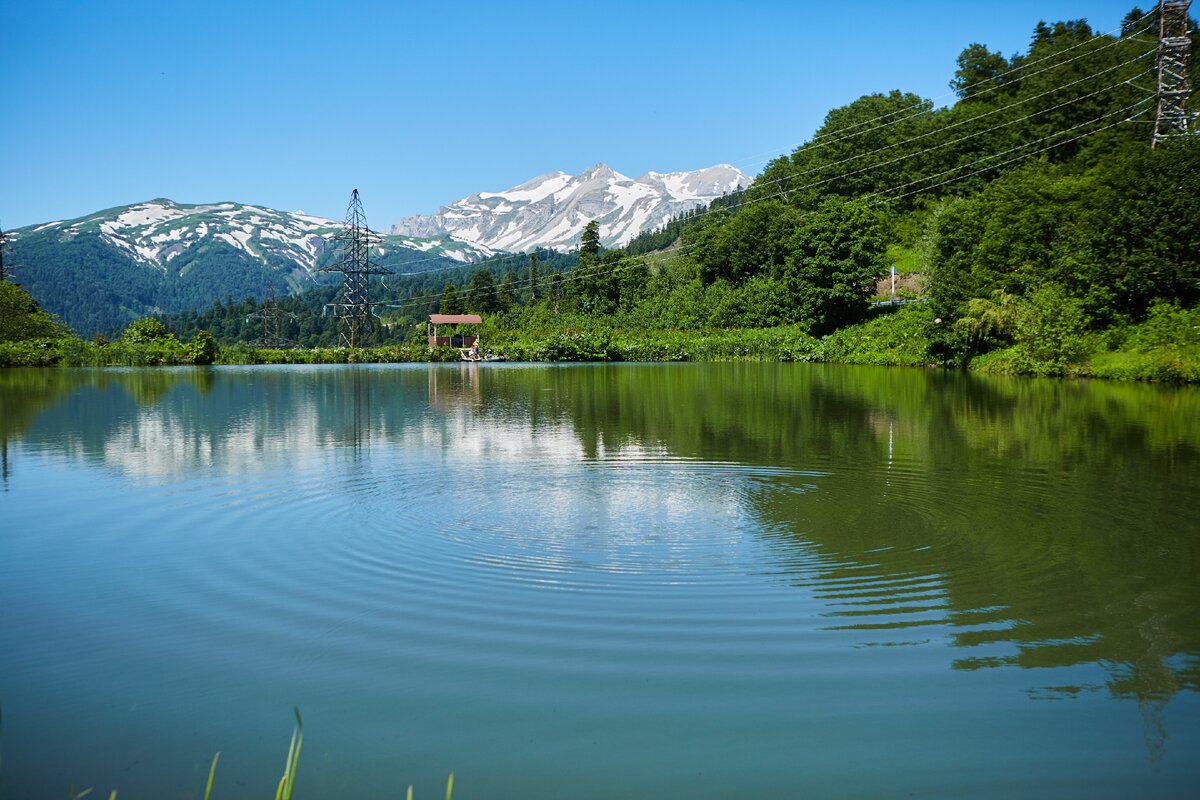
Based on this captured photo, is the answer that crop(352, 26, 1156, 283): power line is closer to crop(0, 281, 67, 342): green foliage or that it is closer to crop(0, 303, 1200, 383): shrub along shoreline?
crop(0, 303, 1200, 383): shrub along shoreline

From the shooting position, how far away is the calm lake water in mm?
3920

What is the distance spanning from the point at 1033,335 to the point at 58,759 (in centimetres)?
3896

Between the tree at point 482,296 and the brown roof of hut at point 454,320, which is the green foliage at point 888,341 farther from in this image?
the tree at point 482,296

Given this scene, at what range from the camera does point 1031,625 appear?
5703 millimetres

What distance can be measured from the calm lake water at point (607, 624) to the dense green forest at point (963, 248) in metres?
24.9

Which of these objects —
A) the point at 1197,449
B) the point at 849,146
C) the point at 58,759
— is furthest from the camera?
the point at 849,146

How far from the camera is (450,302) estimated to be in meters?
116

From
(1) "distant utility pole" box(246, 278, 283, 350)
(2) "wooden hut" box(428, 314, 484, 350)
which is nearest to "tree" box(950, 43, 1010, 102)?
(2) "wooden hut" box(428, 314, 484, 350)

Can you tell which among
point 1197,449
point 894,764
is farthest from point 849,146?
point 894,764

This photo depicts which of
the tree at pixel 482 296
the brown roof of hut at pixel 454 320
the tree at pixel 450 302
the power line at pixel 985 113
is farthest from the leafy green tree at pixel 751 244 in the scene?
the tree at pixel 450 302

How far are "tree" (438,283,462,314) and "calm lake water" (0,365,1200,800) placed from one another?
338ft

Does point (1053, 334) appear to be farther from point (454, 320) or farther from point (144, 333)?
point (454, 320)

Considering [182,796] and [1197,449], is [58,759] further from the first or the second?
[1197,449]

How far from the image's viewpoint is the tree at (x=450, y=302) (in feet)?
377
